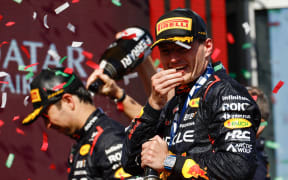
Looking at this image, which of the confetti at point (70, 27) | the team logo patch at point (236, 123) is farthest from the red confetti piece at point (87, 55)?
the team logo patch at point (236, 123)

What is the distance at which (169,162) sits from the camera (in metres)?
2.66

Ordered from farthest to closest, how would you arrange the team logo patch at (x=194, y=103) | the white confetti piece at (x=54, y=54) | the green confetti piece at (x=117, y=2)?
the green confetti piece at (x=117, y=2)
the white confetti piece at (x=54, y=54)
the team logo patch at (x=194, y=103)

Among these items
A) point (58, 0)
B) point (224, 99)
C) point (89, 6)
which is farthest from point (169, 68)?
point (89, 6)

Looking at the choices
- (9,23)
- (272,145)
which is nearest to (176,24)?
(9,23)

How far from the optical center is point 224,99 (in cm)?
268

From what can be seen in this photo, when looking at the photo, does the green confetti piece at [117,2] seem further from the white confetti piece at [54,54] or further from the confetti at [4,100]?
the confetti at [4,100]

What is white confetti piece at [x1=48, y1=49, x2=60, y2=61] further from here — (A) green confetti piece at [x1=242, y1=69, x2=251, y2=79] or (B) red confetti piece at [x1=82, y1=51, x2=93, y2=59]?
(A) green confetti piece at [x1=242, y1=69, x2=251, y2=79]

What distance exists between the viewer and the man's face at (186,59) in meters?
2.91

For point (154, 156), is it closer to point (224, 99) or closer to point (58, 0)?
point (224, 99)

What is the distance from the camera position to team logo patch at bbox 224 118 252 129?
8.48ft

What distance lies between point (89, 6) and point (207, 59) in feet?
14.0

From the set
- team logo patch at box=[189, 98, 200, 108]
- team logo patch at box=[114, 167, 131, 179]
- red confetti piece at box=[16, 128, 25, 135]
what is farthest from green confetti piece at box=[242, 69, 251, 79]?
team logo patch at box=[189, 98, 200, 108]

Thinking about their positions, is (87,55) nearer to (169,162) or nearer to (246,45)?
(246,45)

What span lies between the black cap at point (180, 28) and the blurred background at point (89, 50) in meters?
2.19
